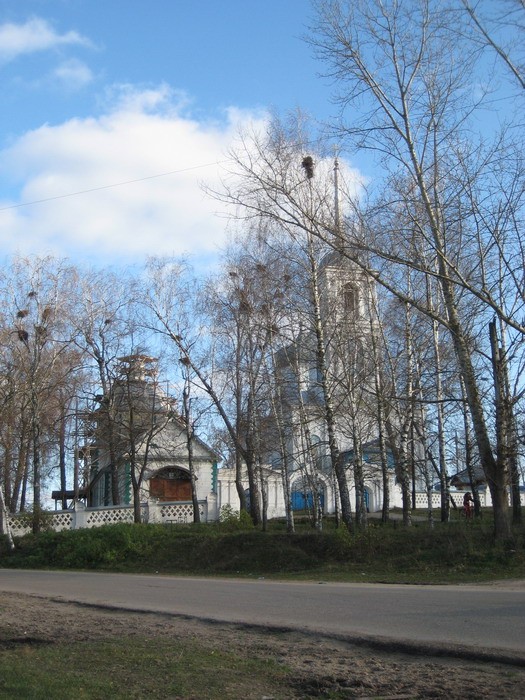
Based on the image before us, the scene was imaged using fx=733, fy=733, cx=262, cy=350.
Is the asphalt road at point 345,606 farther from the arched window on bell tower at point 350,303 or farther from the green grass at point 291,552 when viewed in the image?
the arched window on bell tower at point 350,303

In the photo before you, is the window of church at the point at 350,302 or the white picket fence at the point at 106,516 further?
the white picket fence at the point at 106,516

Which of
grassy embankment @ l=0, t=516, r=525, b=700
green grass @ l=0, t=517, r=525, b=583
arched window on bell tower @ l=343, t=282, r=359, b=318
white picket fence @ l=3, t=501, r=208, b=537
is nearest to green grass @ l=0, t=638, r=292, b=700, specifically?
grassy embankment @ l=0, t=516, r=525, b=700

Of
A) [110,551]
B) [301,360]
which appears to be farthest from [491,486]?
[110,551]

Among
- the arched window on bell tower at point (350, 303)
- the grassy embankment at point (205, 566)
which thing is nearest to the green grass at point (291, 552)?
the grassy embankment at point (205, 566)

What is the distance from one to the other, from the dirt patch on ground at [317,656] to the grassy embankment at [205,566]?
0.28m

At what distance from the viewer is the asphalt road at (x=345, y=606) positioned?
354 inches

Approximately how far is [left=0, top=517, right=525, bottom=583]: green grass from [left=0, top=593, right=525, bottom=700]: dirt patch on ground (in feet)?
26.8

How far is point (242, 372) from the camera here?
2780 centimetres

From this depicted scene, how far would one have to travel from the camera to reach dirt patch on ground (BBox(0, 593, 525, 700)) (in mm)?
6566

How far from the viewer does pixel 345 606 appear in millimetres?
11734

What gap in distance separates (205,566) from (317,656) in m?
15.9

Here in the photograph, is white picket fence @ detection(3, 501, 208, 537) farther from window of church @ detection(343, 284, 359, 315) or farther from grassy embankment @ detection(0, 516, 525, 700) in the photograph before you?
window of church @ detection(343, 284, 359, 315)

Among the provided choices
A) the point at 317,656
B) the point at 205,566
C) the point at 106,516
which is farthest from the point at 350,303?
the point at 106,516

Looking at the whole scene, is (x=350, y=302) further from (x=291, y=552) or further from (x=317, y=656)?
(x=317, y=656)
